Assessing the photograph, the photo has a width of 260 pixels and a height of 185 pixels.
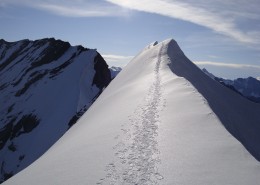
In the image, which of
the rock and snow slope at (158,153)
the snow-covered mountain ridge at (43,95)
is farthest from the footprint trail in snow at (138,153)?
the snow-covered mountain ridge at (43,95)

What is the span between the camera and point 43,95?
287ft

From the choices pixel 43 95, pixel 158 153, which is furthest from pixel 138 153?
pixel 43 95

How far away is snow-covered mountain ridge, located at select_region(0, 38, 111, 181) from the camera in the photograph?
219 ft

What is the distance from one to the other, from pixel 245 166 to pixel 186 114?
640 centimetres

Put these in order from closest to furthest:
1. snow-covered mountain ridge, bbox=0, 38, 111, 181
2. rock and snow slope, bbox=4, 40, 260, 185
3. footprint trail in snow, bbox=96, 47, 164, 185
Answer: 1. rock and snow slope, bbox=4, 40, 260, 185
2. footprint trail in snow, bbox=96, 47, 164, 185
3. snow-covered mountain ridge, bbox=0, 38, 111, 181

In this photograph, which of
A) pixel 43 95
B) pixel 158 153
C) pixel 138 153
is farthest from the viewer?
pixel 43 95

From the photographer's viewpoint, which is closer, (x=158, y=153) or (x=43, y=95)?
(x=158, y=153)

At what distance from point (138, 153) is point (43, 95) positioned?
8072 cm

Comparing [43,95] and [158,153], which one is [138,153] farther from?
[43,95]

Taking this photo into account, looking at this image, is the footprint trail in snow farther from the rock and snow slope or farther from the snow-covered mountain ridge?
the snow-covered mountain ridge

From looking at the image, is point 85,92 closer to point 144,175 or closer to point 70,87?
point 70,87

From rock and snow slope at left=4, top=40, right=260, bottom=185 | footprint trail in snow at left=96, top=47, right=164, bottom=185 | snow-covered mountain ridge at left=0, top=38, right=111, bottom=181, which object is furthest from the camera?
snow-covered mountain ridge at left=0, top=38, right=111, bottom=181

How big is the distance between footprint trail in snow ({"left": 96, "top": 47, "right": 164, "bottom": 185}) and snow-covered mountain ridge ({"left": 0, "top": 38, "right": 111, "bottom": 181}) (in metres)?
49.4

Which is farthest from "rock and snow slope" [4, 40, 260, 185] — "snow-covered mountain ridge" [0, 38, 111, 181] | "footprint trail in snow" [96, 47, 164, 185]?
"snow-covered mountain ridge" [0, 38, 111, 181]
